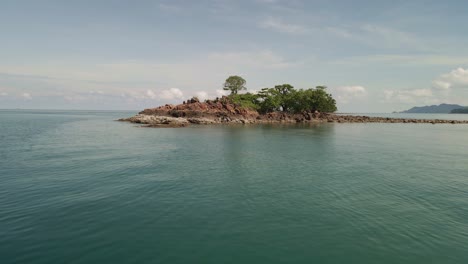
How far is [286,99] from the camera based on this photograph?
14975 centimetres

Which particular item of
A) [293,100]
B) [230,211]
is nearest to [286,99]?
[293,100]

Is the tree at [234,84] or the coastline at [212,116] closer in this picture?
the coastline at [212,116]

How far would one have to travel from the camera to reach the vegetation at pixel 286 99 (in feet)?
485

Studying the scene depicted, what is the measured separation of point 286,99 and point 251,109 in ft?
72.8

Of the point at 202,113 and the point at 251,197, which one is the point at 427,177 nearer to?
the point at 251,197

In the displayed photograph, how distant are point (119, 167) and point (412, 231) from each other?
30623 millimetres

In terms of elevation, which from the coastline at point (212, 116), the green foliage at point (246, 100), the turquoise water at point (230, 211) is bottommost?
the turquoise water at point (230, 211)

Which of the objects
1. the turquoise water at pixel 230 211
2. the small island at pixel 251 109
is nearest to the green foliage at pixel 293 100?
the small island at pixel 251 109

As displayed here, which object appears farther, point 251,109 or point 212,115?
point 251,109

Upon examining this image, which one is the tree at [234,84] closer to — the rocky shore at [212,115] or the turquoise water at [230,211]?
the rocky shore at [212,115]

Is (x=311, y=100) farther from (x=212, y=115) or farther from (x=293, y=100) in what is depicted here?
(x=212, y=115)

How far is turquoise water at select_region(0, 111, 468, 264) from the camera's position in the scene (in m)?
14.7

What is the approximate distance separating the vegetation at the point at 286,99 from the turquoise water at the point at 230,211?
112 meters

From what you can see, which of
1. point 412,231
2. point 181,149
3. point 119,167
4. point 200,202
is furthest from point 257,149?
point 412,231
